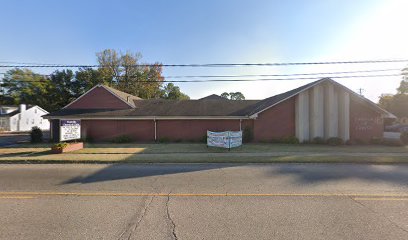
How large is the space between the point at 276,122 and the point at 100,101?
17.0 m

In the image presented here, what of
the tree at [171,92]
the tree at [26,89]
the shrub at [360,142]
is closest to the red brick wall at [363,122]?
the shrub at [360,142]

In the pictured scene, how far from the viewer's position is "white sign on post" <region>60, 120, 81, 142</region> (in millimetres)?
16547

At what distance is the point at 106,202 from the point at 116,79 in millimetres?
45246

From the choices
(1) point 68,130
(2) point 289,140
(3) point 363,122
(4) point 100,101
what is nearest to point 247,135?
(2) point 289,140

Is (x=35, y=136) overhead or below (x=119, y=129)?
below

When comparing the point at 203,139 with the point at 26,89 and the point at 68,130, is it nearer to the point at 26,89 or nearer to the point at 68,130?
the point at 68,130

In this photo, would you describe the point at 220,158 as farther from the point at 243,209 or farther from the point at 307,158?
the point at 243,209

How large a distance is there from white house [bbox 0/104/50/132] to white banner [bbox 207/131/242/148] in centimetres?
4169

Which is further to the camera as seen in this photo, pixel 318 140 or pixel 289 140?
pixel 289 140

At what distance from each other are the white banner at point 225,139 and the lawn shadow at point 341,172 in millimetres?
5538

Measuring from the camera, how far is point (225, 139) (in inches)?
625

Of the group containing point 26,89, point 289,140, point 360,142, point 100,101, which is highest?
point 26,89

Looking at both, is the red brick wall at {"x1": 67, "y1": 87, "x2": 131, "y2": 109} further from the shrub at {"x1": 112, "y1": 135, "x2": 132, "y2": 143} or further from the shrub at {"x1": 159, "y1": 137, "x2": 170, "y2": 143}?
the shrub at {"x1": 159, "y1": 137, "x2": 170, "y2": 143}

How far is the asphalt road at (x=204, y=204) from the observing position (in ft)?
13.9
